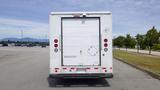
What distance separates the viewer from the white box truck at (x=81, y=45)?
43.3 feet

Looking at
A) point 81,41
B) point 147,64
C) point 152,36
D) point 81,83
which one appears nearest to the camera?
point 81,41

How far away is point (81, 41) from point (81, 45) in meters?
0.16

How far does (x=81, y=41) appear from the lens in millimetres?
13367

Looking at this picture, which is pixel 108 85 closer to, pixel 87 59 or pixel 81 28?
pixel 87 59

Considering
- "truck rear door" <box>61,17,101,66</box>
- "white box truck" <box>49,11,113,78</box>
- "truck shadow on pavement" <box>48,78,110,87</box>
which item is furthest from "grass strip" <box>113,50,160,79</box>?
"truck rear door" <box>61,17,101,66</box>

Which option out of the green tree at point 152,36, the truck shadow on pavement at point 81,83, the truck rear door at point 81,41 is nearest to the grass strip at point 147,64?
the truck shadow on pavement at point 81,83

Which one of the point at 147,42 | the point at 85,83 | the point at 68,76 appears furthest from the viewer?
the point at 147,42

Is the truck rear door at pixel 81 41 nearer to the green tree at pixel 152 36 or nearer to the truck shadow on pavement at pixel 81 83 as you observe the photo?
the truck shadow on pavement at pixel 81 83

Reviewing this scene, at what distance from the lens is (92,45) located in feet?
43.7

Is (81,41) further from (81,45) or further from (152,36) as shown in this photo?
(152,36)

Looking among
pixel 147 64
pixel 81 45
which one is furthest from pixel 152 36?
pixel 81 45

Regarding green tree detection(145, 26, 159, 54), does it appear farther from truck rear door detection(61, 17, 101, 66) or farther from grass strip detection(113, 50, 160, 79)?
truck rear door detection(61, 17, 101, 66)

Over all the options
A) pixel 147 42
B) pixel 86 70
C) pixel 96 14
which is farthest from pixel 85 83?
pixel 147 42

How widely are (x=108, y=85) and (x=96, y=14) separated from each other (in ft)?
9.40
